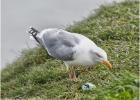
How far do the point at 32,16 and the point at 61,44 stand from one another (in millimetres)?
7419

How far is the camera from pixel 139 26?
10.0 meters

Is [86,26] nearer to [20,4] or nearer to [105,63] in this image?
[105,63]

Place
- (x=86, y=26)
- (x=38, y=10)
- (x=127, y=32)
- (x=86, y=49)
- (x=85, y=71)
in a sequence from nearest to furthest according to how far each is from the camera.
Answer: (x=86, y=49)
(x=85, y=71)
(x=127, y=32)
(x=86, y=26)
(x=38, y=10)

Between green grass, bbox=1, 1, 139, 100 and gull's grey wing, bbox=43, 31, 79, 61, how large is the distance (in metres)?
0.44

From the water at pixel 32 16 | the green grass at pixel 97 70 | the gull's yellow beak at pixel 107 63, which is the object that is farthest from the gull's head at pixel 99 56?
the water at pixel 32 16

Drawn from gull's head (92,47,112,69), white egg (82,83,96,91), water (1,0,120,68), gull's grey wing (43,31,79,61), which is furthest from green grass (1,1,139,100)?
water (1,0,120,68)

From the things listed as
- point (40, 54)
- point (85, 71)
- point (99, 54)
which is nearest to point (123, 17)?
point (40, 54)

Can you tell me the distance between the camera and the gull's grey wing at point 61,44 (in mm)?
7844

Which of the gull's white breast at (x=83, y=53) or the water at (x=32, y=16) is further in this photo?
the water at (x=32, y=16)

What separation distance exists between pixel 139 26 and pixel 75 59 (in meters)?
2.45

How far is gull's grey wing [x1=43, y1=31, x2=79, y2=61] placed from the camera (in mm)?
7844

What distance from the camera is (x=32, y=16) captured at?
15320mm

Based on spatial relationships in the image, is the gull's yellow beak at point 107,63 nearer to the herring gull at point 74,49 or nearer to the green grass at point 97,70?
the herring gull at point 74,49

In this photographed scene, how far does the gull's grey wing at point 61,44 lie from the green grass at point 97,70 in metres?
0.44
